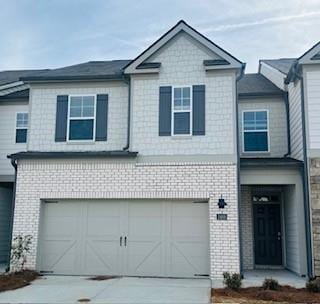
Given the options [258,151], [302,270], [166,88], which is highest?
[166,88]

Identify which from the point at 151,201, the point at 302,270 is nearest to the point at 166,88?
the point at 151,201

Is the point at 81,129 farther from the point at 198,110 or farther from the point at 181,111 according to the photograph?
the point at 198,110

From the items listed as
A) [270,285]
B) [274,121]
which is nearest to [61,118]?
[274,121]

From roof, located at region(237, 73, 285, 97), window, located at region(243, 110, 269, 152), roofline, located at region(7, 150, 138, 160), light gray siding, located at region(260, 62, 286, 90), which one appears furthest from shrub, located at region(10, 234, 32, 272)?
light gray siding, located at region(260, 62, 286, 90)

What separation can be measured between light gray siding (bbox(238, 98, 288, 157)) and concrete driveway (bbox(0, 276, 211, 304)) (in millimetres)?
5656

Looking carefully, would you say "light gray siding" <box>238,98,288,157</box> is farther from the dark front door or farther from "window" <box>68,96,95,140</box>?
"window" <box>68,96,95,140</box>

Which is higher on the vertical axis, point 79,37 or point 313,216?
point 79,37

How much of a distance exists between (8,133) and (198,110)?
772 centimetres

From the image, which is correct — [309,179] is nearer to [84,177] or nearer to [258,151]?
[258,151]

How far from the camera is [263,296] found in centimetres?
902

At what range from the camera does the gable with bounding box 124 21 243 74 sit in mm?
12648

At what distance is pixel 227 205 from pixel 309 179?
2.53m

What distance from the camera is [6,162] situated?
1545cm

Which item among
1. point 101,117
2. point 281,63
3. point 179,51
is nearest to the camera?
point 179,51
